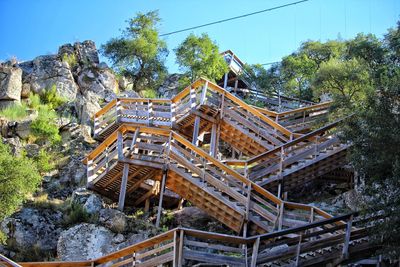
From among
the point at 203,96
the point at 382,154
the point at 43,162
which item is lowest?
the point at 382,154

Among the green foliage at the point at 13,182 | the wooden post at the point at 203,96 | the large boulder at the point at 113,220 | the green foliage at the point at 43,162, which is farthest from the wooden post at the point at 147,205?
the green foliage at the point at 13,182

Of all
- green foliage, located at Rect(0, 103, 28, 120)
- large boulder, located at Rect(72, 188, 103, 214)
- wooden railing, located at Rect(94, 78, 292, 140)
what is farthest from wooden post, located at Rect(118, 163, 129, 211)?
green foliage, located at Rect(0, 103, 28, 120)

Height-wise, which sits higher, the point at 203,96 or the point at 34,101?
the point at 34,101

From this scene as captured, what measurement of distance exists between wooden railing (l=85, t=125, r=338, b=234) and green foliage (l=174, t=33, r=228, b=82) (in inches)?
518

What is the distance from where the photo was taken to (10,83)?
3112 centimetres

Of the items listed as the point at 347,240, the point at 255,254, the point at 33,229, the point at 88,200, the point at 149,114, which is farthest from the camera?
the point at 149,114

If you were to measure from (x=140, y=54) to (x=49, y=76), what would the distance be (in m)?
6.39

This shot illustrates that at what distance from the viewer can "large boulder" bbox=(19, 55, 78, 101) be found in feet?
108

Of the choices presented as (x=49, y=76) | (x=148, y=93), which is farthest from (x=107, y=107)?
(x=148, y=93)

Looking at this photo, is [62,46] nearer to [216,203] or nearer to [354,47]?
[354,47]

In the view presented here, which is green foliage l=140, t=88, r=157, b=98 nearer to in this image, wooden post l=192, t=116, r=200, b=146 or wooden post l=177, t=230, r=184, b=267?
wooden post l=192, t=116, r=200, b=146

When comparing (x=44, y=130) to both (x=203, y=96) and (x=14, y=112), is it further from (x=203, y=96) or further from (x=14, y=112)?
(x=203, y=96)

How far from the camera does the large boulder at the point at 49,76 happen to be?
1300 inches

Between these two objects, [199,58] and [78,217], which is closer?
[78,217]
